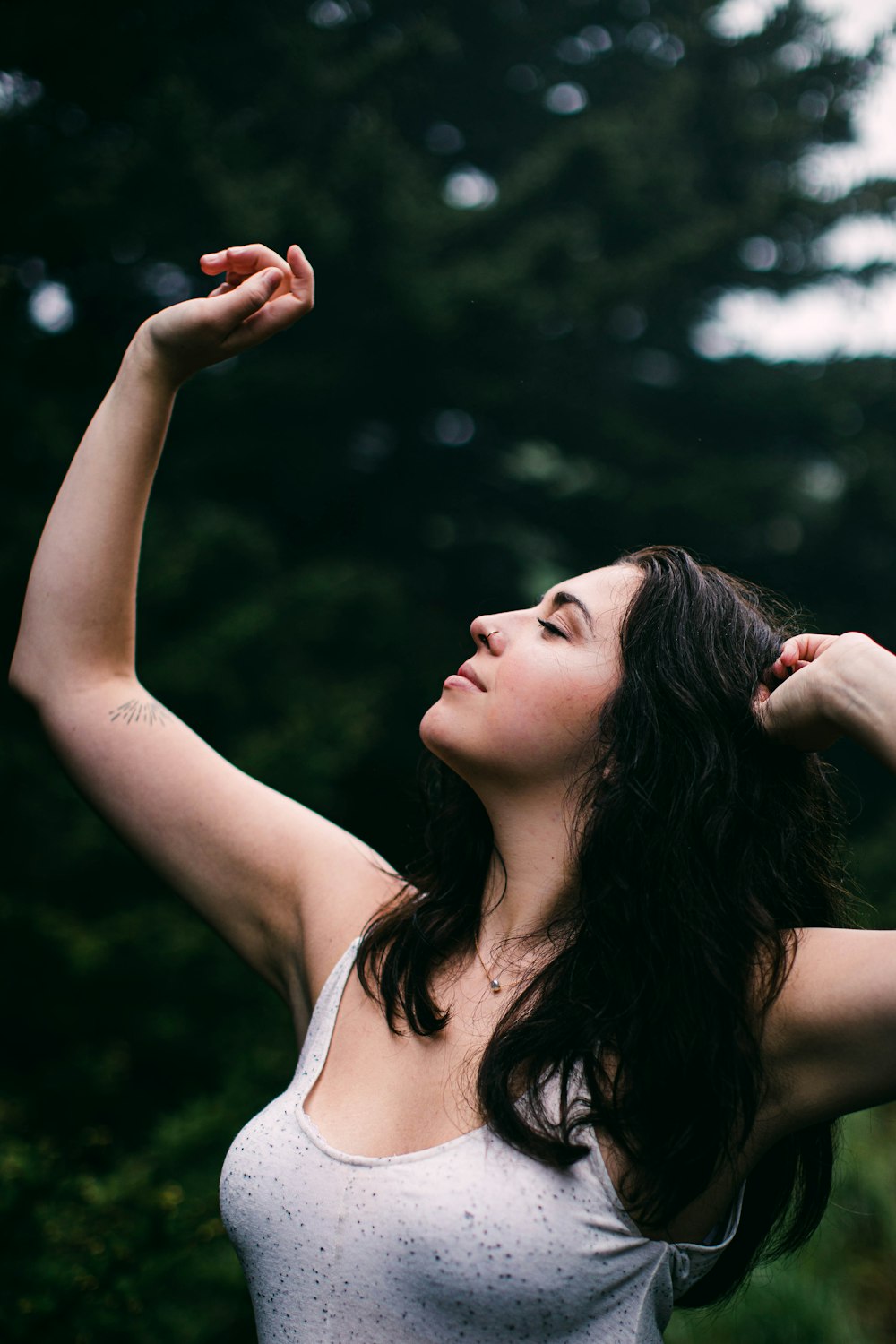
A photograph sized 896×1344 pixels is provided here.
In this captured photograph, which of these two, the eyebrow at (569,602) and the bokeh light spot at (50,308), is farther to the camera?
the bokeh light spot at (50,308)

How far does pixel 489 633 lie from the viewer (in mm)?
1705

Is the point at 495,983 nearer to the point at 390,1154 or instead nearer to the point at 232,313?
the point at 390,1154

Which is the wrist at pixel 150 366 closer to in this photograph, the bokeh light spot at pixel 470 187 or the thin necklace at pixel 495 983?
the thin necklace at pixel 495 983

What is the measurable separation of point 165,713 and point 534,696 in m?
0.71

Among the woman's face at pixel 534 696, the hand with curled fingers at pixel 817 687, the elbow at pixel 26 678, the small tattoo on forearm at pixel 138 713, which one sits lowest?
the hand with curled fingers at pixel 817 687

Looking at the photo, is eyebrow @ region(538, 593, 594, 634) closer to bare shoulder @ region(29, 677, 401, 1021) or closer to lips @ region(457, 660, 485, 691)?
lips @ region(457, 660, 485, 691)

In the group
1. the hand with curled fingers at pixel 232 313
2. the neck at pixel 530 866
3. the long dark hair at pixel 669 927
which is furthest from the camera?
the hand with curled fingers at pixel 232 313

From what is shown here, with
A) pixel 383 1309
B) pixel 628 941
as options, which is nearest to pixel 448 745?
pixel 628 941

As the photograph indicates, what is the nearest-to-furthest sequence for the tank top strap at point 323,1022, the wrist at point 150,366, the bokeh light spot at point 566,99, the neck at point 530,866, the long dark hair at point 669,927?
1. the long dark hair at point 669,927
2. the tank top strap at point 323,1022
3. the neck at point 530,866
4. the wrist at point 150,366
5. the bokeh light spot at point 566,99

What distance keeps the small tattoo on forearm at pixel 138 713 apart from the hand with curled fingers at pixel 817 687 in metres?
1.03

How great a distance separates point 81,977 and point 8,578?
1456mm

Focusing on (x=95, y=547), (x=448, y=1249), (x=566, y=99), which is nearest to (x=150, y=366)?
(x=95, y=547)

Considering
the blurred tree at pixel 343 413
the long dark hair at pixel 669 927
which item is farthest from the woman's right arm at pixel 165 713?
the blurred tree at pixel 343 413

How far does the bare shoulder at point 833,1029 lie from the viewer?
123 cm
